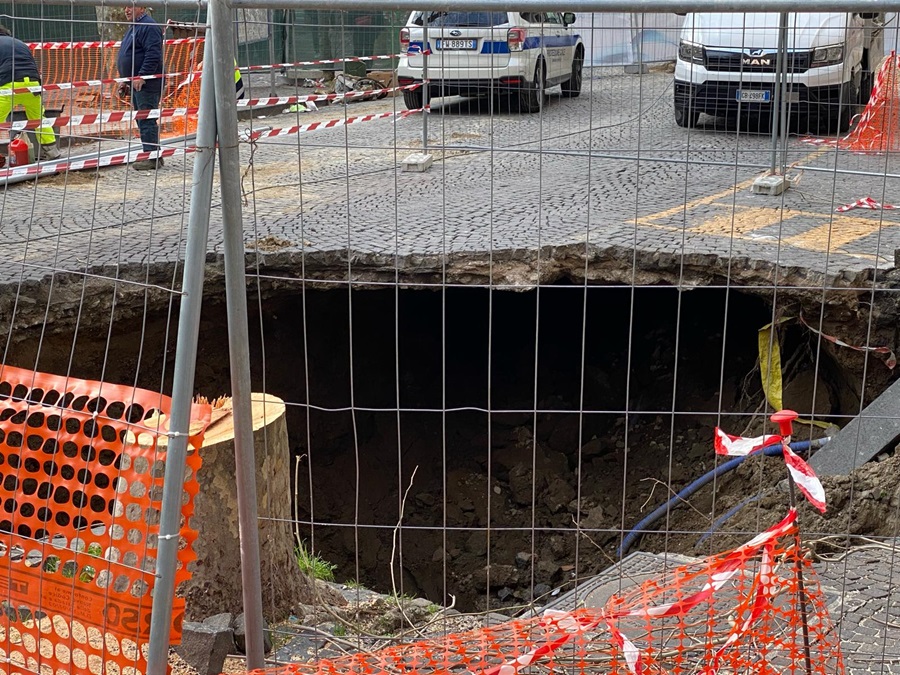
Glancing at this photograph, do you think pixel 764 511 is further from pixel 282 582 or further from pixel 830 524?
pixel 282 582

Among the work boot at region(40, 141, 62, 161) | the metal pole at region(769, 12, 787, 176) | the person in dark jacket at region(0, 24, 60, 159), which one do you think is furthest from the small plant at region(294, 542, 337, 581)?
the work boot at region(40, 141, 62, 161)

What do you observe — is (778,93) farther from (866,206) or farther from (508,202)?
(508,202)

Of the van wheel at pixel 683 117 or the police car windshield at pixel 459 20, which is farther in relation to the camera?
the van wheel at pixel 683 117

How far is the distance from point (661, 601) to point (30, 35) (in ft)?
45.5

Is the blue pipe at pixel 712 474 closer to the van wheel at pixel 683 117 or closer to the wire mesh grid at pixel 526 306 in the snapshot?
the wire mesh grid at pixel 526 306

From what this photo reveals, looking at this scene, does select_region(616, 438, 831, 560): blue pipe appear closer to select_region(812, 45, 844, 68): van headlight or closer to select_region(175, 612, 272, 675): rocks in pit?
select_region(175, 612, 272, 675): rocks in pit

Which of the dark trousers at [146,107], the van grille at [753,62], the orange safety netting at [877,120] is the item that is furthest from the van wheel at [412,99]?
the orange safety netting at [877,120]

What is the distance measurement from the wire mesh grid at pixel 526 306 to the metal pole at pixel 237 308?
87 centimetres

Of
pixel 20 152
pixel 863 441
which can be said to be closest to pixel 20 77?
pixel 20 152

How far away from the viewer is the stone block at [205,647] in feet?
12.0

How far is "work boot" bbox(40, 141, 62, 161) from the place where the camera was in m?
10.4

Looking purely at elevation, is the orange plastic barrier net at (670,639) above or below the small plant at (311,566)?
above

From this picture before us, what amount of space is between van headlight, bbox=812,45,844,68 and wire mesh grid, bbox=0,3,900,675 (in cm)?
4

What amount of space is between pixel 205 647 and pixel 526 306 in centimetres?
547
